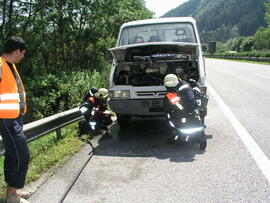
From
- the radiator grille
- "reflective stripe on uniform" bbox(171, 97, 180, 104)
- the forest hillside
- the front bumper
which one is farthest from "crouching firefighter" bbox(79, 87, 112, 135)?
the forest hillside

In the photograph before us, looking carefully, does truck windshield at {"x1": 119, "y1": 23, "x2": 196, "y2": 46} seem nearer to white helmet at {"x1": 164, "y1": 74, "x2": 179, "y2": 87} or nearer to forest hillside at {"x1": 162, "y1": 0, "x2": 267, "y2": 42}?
white helmet at {"x1": 164, "y1": 74, "x2": 179, "y2": 87}

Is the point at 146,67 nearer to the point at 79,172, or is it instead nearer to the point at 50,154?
the point at 50,154

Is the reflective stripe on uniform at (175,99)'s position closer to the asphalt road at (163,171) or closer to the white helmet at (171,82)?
the white helmet at (171,82)

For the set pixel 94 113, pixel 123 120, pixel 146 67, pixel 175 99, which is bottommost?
pixel 123 120

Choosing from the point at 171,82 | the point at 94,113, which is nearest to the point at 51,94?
the point at 94,113

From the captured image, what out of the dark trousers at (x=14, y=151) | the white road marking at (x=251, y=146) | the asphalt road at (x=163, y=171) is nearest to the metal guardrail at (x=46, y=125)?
the dark trousers at (x=14, y=151)

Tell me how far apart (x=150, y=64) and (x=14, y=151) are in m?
3.65

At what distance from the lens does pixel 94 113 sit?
6.07m

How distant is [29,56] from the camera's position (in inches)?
388

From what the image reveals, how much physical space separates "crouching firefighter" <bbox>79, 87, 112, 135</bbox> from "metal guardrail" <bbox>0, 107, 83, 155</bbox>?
25 cm

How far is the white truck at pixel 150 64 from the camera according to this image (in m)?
5.80

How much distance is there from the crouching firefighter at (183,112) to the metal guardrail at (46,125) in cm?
188

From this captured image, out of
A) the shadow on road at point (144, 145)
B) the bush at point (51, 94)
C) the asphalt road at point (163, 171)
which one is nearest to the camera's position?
the asphalt road at point (163, 171)

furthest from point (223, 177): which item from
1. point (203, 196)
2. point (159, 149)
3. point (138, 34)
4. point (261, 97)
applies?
point (261, 97)
